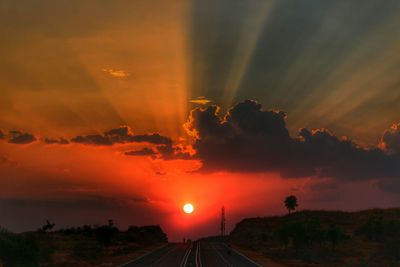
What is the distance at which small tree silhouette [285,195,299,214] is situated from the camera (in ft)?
551

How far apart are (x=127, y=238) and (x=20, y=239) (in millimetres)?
88260

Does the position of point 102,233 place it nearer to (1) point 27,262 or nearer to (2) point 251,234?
(2) point 251,234

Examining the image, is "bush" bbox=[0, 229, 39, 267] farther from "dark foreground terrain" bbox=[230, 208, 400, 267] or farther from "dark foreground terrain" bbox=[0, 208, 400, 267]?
"dark foreground terrain" bbox=[230, 208, 400, 267]

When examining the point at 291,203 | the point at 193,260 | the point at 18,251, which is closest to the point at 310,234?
the point at 193,260

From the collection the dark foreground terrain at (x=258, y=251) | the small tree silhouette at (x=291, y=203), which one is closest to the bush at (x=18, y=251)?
the dark foreground terrain at (x=258, y=251)

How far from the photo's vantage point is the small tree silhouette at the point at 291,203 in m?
168

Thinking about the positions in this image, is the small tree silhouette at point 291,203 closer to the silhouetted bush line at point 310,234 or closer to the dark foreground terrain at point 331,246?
the dark foreground terrain at point 331,246

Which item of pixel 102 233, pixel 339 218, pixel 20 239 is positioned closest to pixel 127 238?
pixel 102 233

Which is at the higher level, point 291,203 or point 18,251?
point 291,203

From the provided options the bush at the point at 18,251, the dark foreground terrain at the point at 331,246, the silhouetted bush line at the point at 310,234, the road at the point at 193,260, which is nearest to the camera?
the bush at the point at 18,251

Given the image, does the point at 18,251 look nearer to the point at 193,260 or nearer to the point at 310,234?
the point at 193,260

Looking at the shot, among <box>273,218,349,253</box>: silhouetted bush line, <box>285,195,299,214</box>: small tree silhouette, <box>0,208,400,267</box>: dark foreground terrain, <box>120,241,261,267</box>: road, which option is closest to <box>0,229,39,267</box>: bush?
<box>0,208,400,267</box>: dark foreground terrain

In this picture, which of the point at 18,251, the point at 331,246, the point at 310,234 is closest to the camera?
the point at 18,251

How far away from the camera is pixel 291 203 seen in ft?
553
